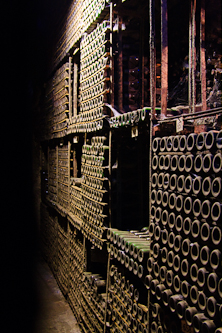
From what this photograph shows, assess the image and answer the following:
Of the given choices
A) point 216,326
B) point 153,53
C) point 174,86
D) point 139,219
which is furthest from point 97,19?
point 216,326

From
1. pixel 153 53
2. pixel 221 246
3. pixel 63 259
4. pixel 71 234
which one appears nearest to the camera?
pixel 221 246

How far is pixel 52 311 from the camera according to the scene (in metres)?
8.65

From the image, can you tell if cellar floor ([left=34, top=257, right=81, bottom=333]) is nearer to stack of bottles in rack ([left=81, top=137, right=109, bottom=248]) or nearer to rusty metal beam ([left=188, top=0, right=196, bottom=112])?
stack of bottles in rack ([left=81, top=137, right=109, bottom=248])

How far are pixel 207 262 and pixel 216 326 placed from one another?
49cm

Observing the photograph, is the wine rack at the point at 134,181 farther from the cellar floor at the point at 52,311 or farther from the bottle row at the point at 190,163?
the cellar floor at the point at 52,311

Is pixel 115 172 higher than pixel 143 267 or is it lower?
higher

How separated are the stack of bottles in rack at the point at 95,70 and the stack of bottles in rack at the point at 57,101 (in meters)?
2.22

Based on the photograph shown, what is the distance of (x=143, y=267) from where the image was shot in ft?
13.3

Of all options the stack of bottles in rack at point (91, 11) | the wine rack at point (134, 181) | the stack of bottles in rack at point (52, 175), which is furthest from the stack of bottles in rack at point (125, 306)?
the stack of bottles in rack at point (52, 175)

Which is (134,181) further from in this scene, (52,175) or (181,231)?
(52,175)

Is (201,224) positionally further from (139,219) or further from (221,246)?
(139,219)

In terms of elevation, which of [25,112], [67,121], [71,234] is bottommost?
[71,234]

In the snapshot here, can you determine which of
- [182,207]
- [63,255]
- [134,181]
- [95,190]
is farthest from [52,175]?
[182,207]

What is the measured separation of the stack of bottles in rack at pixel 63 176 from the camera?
368 inches
